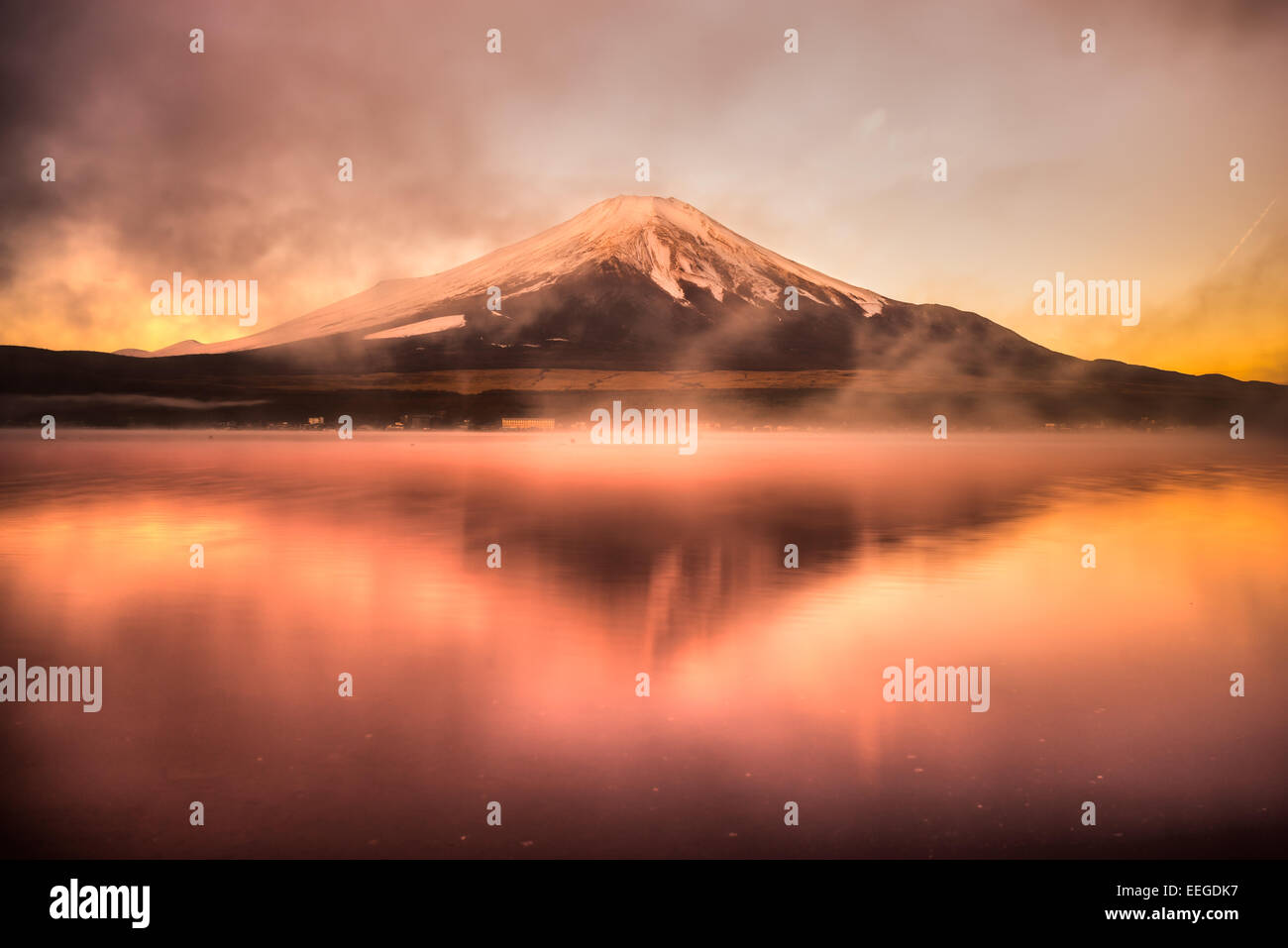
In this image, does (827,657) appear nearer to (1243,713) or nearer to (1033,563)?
(1243,713)

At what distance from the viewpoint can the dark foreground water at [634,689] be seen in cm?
714

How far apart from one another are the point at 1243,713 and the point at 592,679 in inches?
272

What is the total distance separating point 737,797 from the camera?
7.54m

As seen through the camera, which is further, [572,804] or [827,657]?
[827,657]

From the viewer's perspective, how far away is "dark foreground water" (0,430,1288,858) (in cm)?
714

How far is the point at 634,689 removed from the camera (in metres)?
10.3

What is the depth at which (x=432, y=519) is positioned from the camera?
1030 inches
